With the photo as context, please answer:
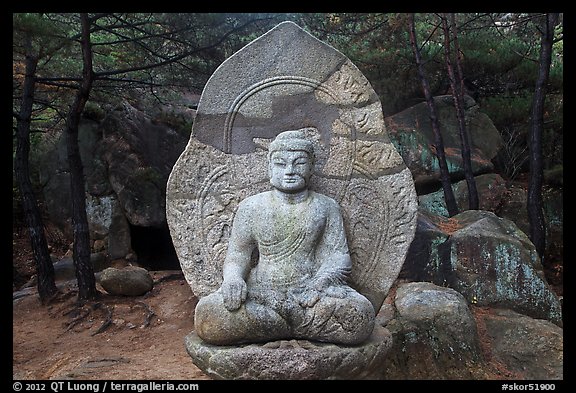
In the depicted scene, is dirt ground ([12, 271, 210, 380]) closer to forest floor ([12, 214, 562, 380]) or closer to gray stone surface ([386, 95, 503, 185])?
forest floor ([12, 214, 562, 380])

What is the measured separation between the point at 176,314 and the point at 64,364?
175cm

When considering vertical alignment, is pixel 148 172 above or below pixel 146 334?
above

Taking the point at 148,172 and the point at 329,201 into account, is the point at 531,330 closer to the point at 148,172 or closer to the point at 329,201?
Result: the point at 329,201

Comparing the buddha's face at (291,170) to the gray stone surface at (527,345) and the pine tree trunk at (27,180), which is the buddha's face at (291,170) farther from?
the pine tree trunk at (27,180)

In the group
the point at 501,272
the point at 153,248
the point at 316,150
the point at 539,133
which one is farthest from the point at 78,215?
the point at 539,133

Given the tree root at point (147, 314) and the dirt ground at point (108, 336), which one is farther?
the tree root at point (147, 314)

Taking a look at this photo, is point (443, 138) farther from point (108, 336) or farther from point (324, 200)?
point (108, 336)

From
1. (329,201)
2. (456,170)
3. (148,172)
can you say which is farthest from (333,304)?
(456,170)

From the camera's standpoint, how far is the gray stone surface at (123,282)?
23.4 ft

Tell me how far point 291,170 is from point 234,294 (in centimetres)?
95

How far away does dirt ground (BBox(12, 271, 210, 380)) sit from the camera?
16.2 ft

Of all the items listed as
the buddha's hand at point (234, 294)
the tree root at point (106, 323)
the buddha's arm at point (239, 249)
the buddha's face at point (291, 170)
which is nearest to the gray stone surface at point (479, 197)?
the tree root at point (106, 323)

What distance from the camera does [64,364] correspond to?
17.2 feet

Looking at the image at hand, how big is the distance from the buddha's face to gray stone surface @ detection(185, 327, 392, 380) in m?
1.06
